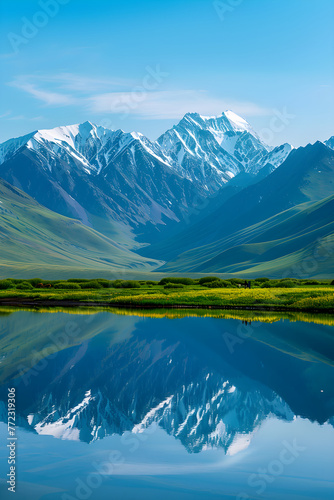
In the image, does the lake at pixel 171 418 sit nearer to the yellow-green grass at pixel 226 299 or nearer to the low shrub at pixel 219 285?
the yellow-green grass at pixel 226 299

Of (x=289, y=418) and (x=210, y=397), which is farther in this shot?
(x=210, y=397)

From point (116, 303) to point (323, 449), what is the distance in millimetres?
69695

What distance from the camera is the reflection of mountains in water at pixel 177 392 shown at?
26344mm

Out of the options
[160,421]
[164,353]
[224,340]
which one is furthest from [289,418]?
[224,340]

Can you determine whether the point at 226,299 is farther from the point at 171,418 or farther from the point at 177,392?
the point at 171,418

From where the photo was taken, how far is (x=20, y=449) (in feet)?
76.9

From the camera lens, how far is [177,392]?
3212 cm

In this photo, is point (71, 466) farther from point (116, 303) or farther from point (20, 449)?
point (116, 303)

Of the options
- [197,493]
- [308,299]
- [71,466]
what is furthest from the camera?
[308,299]

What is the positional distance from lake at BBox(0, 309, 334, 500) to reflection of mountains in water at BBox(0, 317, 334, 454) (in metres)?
0.09

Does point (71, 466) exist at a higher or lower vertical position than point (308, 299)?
lower

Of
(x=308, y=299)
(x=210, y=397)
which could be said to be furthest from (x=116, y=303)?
(x=210, y=397)

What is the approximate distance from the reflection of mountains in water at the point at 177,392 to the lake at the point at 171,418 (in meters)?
0.09

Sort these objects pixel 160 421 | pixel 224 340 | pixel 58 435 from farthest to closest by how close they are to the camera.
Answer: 1. pixel 224 340
2. pixel 160 421
3. pixel 58 435
